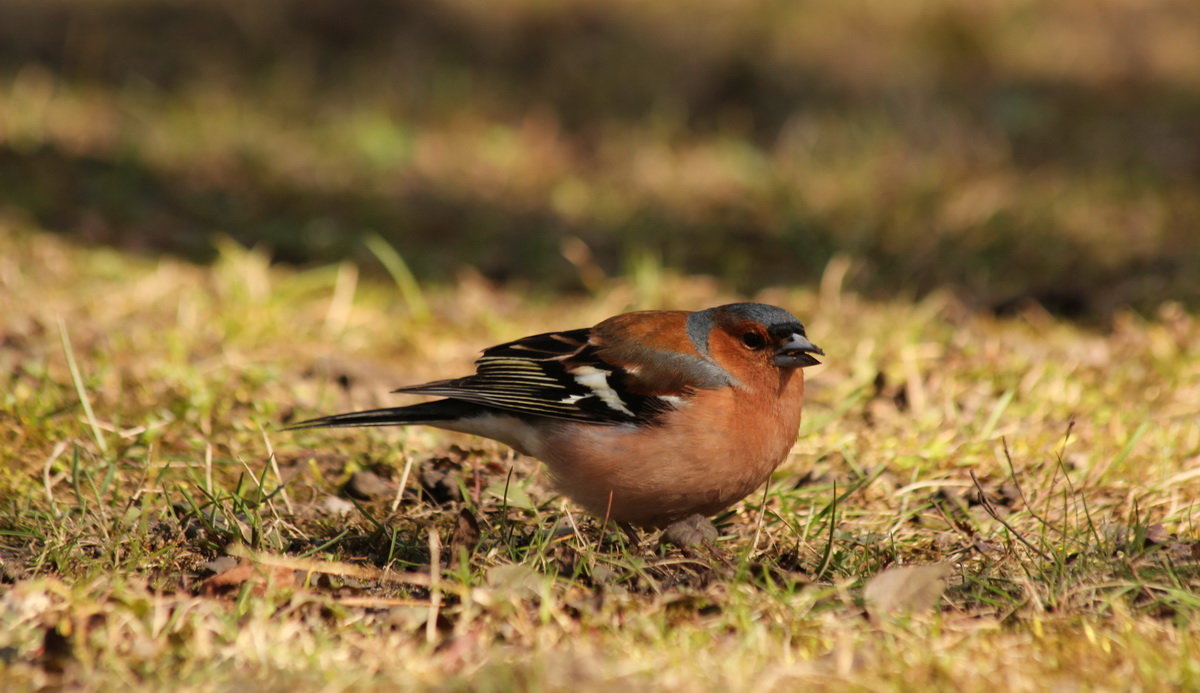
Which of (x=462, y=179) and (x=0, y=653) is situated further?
(x=462, y=179)

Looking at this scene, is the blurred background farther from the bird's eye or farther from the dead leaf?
the dead leaf

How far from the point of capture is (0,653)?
2.73m

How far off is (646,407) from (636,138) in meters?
5.02

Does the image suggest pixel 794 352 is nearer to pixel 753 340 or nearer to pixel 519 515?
pixel 753 340

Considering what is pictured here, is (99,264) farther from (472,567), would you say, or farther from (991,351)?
(991,351)

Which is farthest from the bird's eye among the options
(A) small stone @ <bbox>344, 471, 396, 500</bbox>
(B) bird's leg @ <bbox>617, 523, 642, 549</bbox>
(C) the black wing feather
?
(A) small stone @ <bbox>344, 471, 396, 500</bbox>

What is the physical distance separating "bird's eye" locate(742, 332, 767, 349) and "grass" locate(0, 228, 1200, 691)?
45 centimetres

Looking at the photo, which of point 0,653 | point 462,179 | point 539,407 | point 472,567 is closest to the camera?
point 0,653

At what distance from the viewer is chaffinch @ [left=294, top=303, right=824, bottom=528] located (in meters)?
3.41

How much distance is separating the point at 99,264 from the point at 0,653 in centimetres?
363

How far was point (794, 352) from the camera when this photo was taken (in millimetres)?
3639

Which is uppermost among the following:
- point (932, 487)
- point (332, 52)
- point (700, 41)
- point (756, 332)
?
point (700, 41)

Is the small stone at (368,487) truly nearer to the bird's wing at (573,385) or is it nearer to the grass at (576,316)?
the grass at (576,316)

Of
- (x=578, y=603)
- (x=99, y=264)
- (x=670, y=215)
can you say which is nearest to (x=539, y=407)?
(x=578, y=603)
